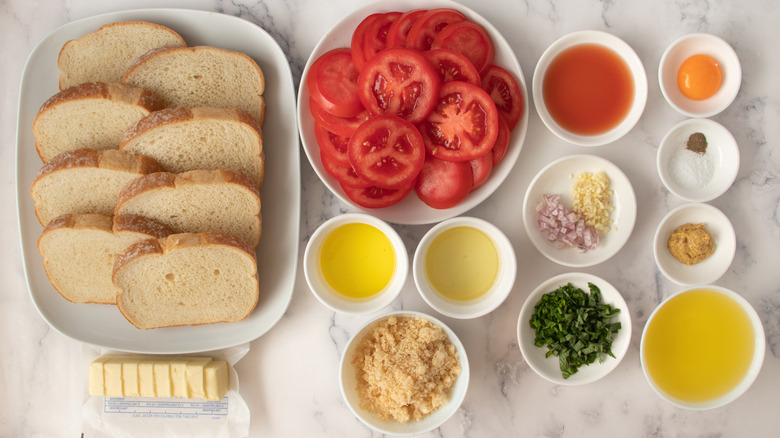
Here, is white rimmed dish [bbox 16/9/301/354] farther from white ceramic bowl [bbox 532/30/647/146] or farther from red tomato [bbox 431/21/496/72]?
white ceramic bowl [bbox 532/30/647/146]

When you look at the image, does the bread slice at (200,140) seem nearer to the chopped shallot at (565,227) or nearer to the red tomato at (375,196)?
the red tomato at (375,196)

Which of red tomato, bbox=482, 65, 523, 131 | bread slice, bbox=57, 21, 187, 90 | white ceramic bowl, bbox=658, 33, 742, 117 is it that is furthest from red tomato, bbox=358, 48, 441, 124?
white ceramic bowl, bbox=658, 33, 742, 117

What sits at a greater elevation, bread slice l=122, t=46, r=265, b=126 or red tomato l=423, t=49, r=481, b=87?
red tomato l=423, t=49, r=481, b=87

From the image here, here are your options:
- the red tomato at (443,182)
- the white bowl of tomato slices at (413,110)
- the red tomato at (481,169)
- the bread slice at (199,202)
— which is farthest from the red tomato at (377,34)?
the bread slice at (199,202)

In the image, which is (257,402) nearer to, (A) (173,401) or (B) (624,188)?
(A) (173,401)

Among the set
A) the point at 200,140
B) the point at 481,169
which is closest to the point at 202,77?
the point at 200,140

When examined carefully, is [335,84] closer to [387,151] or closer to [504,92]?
[387,151]
